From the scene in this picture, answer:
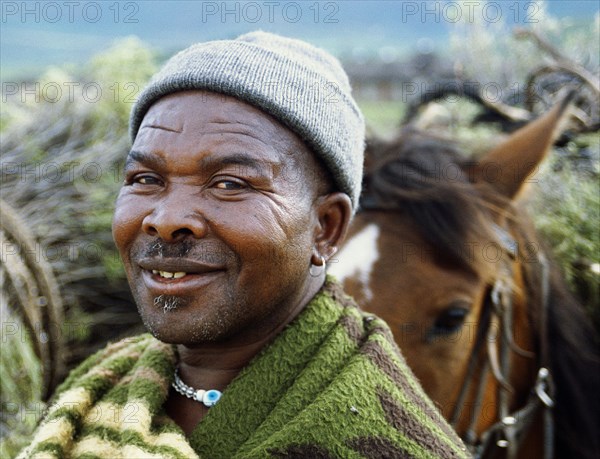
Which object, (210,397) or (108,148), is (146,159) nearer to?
(210,397)

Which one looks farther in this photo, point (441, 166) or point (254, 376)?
point (441, 166)

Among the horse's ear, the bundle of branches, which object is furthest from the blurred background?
the horse's ear

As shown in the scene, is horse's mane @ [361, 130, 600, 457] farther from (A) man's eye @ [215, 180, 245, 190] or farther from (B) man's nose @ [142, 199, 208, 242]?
(B) man's nose @ [142, 199, 208, 242]

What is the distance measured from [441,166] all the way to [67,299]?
2.15 metres

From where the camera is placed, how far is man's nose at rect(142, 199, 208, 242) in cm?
142

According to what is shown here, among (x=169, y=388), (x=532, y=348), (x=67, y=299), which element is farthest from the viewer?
(x=67, y=299)

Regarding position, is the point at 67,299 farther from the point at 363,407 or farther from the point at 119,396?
the point at 363,407

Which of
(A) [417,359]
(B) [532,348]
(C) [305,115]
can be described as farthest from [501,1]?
(C) [305,115]

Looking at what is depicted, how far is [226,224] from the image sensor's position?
1.44 metres

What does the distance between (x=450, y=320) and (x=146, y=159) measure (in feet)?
4.27

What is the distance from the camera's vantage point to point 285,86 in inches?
63.2

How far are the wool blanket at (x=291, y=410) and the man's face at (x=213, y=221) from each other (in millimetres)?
109

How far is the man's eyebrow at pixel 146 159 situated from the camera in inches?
60.2

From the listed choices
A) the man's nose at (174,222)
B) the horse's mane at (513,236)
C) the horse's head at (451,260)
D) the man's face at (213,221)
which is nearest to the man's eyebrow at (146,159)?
the man's face at (213,221)
